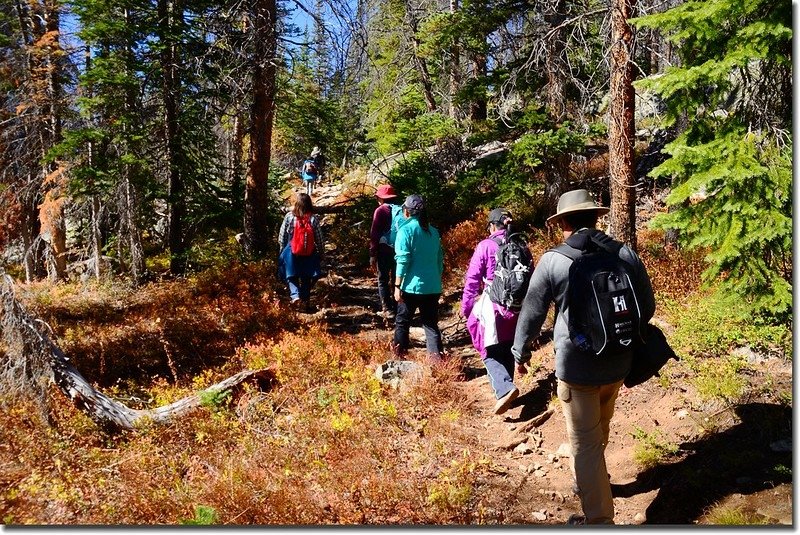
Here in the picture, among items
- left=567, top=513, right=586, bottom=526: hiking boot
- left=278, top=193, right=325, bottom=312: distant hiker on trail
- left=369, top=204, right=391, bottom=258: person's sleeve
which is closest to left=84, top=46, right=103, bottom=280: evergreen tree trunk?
left=278, top=193, right=325, bottom=312: distant hiker on trail

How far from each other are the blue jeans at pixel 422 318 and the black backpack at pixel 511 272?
4.32 ft

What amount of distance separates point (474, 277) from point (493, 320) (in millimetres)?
520

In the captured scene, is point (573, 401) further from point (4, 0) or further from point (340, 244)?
point (4, 0)

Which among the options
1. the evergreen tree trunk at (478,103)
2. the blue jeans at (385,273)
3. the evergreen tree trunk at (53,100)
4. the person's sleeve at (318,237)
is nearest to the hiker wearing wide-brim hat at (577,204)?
the blue jeans at (385,273)

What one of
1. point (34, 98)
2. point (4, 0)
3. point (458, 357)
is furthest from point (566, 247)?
point (4, 0)

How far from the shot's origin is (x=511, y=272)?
5.55 metres

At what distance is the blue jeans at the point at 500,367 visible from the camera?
5.77 metres

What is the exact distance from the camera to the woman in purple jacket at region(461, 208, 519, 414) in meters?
5.76

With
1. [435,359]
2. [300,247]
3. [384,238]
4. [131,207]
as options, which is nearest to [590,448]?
[435,359]

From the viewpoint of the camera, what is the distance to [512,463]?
16.9 ft

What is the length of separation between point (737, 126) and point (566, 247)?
3486 mm

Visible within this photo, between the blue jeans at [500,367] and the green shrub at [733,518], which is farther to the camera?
the blue jeans at [500,367]

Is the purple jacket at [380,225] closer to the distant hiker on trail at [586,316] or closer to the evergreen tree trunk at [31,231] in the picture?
the distant hiker on trail at [586,316]

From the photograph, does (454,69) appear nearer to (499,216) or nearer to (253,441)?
(499,216)
